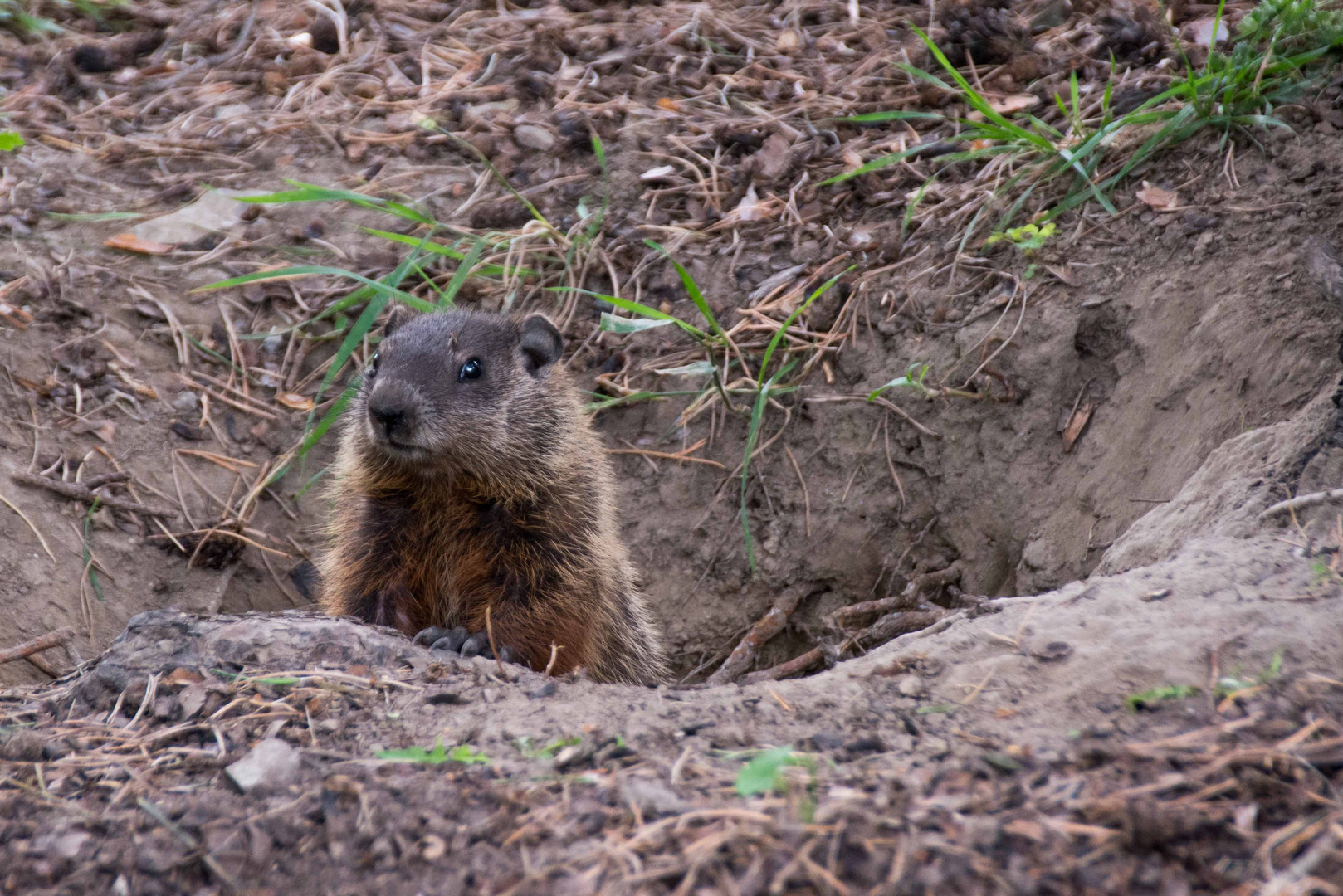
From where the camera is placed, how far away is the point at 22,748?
7.35 feet

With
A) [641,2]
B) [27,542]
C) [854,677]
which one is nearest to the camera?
[854,677]

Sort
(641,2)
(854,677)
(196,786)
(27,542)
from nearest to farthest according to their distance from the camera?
(196,786), (854,677), (27,542), (641,2)

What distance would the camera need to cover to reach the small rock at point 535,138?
570 cm

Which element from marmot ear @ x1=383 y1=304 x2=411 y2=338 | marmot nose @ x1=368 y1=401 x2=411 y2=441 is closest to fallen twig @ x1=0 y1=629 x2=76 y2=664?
marmot nose @ x1=368 y1=401 x2=411 y2=441

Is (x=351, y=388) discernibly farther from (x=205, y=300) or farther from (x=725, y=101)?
(x=725, y=101)

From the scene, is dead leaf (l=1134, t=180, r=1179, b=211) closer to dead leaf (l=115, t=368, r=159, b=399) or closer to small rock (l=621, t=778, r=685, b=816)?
small rock (l=621, t=778, r=685, b=816)

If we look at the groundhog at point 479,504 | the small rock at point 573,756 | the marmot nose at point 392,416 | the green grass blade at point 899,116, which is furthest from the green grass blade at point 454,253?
the small rock at point 573,756

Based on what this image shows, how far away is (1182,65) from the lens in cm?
481

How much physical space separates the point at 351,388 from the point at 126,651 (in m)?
1.86

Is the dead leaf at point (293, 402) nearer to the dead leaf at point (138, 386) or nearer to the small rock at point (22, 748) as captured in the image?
the dead leaf at point (138, 386)

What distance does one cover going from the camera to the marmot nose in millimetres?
3580

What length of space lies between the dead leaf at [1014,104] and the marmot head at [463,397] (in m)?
2.63

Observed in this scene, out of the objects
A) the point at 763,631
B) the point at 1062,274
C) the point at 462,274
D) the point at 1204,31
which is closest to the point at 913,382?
the point at 1062,274

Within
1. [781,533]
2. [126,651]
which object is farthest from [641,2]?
[126,651]
